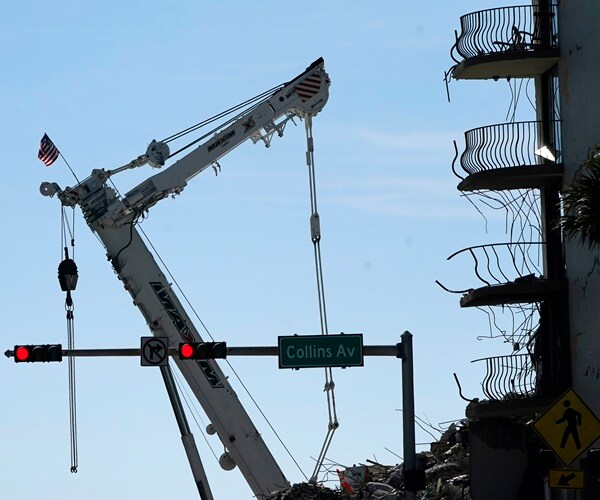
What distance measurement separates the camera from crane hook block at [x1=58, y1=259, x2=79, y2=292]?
38.1 meters

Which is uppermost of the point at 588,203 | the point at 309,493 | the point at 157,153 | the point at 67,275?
the point at 157,153

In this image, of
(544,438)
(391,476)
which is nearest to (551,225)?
(391,476)

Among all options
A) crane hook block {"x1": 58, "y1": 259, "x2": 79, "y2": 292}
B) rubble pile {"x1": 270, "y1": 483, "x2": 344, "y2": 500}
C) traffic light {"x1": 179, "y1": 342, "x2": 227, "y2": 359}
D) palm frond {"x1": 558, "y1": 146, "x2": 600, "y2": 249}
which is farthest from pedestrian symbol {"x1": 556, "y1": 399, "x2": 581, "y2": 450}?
crane hook block {"x1": 58, "y1": 259, "x2": 79, "y2": 292}

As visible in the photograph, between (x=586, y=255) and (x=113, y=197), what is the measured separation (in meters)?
13.7

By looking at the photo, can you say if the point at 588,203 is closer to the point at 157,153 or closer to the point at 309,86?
the point at 309,86

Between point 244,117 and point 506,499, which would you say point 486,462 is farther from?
point 244,117

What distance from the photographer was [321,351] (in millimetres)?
27891

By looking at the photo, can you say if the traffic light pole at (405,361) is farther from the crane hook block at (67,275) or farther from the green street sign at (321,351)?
the crane hook block at (67,275)

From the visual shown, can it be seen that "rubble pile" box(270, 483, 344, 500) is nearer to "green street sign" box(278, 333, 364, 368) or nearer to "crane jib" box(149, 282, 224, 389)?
"crane jib" box(149, 282, 224, 389)

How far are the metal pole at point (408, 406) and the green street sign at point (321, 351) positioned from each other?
2.61ft

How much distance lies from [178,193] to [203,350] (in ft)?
43.2

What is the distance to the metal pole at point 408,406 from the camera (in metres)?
27.8

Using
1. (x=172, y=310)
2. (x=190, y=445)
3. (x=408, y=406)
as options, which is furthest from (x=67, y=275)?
(x=408, y=406)

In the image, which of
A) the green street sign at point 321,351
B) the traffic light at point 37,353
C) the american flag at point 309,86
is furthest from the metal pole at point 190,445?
the green street sign at point 321,351
